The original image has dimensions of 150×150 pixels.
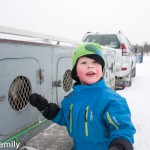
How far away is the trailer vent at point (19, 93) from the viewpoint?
5.64 feet

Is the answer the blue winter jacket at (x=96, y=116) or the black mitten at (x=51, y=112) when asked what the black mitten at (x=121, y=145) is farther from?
the black mitten at (x=51, y=112)

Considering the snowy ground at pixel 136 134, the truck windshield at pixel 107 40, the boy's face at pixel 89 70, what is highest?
the truck windshield at pixel 107 40

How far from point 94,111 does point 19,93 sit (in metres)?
0.71

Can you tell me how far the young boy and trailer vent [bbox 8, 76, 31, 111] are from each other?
1.21 feet

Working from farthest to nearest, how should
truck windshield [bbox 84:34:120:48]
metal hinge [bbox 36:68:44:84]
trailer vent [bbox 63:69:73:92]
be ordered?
truck windshield [bbox 84:34:120:48] → trailer vent [bbox 63:69:73:92] → metal hinge [bbox 36:68:44:84]

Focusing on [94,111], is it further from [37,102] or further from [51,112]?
[37,102]

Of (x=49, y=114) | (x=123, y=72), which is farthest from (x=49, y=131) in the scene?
(x=123, y=72)

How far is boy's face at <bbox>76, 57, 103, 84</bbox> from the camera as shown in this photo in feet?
5.20

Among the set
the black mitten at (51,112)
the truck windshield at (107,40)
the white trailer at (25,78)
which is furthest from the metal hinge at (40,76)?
the truck windshield at (107,40)

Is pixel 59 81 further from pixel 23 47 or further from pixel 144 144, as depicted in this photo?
pixel 144 144

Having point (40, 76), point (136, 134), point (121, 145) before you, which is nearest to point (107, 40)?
point (136, 134)

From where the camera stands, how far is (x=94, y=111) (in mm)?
1466

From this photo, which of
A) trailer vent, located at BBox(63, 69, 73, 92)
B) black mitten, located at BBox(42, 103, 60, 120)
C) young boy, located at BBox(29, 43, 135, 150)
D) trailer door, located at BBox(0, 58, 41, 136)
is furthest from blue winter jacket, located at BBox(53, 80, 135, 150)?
trailer vent, located at BBox(63, 69, 73, 92)

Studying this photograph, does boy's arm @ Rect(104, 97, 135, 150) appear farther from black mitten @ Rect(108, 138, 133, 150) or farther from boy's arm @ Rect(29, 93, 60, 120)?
boy's arm @ Rect(29, 93, 60, 120)
